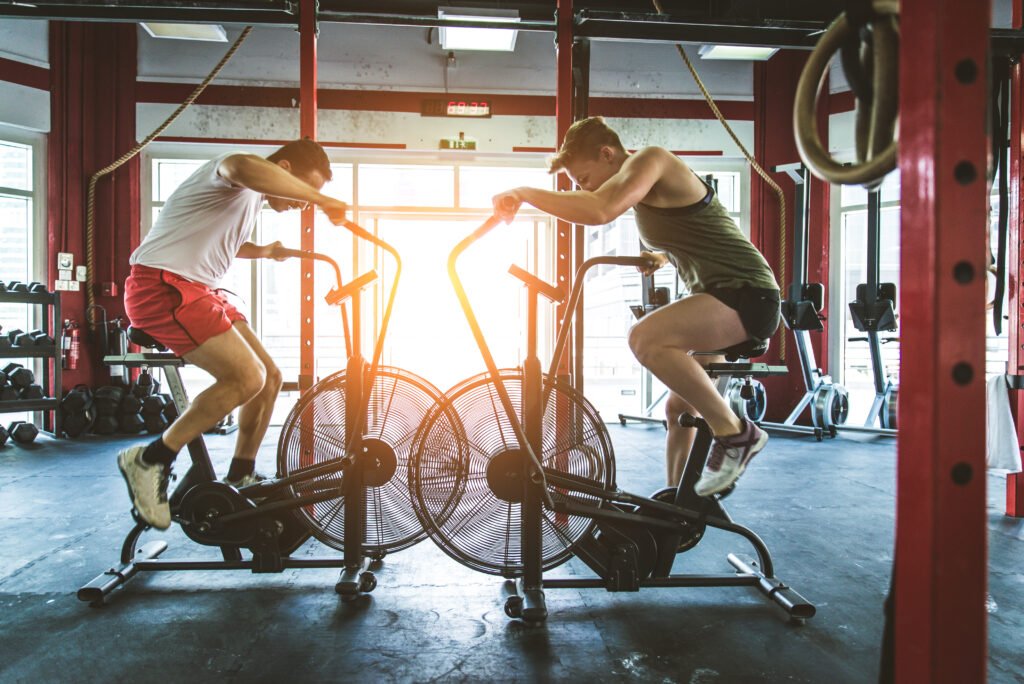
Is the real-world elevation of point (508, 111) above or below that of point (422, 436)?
above

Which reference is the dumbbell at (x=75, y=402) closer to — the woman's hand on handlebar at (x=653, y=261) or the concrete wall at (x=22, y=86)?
the concrete wall at (x=22, y=86)

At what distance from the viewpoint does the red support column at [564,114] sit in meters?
2.55

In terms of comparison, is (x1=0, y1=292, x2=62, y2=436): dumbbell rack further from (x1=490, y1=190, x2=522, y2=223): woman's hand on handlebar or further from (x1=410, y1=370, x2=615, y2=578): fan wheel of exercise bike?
(x1=490, y1=190, x2=522, y2=223): woman's hand on handlebar

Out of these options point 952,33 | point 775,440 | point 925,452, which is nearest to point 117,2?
point 952,33

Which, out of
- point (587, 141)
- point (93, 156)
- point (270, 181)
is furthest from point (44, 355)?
point (587, 141)

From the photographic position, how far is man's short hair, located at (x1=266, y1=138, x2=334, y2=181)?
217cm

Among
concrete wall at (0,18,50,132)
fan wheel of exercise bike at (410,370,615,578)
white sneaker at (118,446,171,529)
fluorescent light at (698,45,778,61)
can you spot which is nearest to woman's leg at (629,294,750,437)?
fan wheel of exercise bike at (410,370,615,578)

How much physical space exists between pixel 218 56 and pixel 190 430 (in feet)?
19.1

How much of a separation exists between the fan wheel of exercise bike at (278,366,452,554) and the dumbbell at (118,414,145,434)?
4368 mm

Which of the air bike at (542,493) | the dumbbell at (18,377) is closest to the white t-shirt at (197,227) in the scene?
the air bike at (542,493)

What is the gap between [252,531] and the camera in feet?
7.07

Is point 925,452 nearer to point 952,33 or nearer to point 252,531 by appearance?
point 952,33

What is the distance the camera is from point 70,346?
582 centimetres

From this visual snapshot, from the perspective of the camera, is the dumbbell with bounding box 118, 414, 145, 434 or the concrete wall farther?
the dumbbell with bounding box 118, 414, 145, 434
